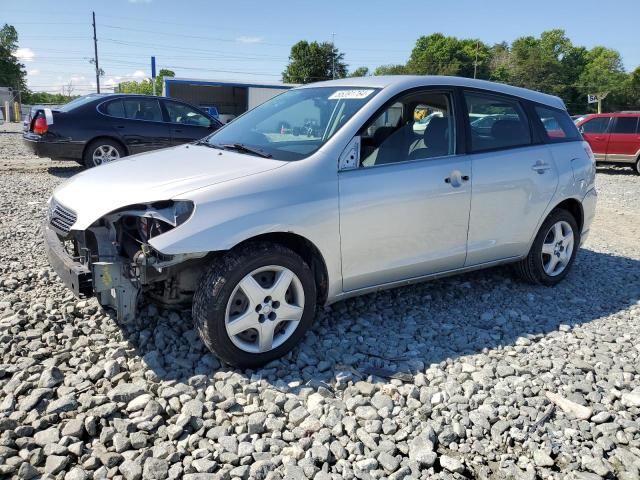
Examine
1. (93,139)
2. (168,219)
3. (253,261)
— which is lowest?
(253,261)

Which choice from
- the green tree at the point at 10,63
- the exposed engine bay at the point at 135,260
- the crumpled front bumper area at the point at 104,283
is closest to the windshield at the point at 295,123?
the exposed engine bay at the point at 135,260

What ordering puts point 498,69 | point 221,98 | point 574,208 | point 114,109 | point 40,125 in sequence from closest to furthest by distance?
1. point 574,208
2. point 40,125
3. point 114,109
4. point 221,98
5. point 498,69

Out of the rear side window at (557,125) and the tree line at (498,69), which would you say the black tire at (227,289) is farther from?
the tree line at (498,69)

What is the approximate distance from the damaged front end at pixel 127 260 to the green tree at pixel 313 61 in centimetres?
8123

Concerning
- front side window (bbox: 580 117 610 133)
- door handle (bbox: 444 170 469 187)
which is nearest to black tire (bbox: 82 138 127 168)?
door handle (bbox: 444 170 469 187)

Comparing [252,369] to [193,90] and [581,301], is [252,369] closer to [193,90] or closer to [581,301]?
[581,301]

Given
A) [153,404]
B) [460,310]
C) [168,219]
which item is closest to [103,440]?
[153,404]

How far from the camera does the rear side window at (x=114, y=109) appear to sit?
32.5 ft

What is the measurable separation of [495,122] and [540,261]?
1.29 meters

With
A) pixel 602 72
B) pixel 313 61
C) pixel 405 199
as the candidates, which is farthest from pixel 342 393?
pixel 602 72

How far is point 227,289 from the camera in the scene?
2.99 metres

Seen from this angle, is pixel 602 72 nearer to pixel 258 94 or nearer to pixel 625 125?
pixel 258 94

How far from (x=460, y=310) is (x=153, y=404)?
249 cm

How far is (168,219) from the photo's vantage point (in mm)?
2898
